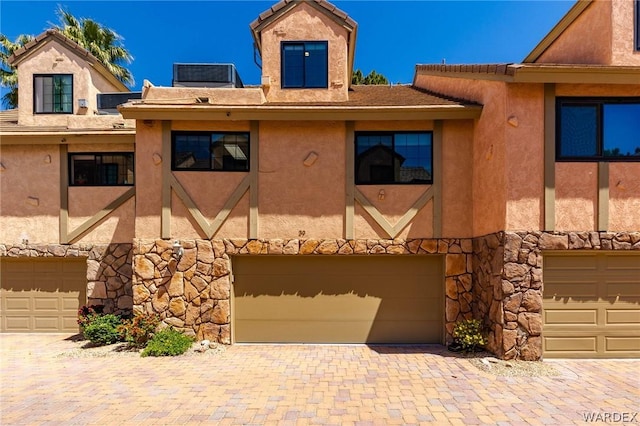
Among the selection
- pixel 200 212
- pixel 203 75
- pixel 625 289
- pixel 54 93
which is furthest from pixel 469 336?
pixel 54 93

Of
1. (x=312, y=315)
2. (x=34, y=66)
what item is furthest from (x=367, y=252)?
(x=34, y=66)

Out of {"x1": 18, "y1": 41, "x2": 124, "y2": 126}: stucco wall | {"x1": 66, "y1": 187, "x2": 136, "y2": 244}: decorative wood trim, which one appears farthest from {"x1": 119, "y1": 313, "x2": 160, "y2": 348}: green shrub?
{"x1": 18, "y1": 41, "x2": 124, "y2": 126}: stucco wall

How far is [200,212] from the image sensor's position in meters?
8.74

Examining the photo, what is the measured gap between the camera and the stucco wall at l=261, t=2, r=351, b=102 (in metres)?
10.1

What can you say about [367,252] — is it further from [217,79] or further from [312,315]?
[217,79]

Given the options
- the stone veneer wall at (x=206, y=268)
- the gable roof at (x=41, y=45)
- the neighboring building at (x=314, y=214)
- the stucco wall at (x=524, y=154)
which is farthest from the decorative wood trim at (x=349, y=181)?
the gable roof at (x=41, y=45)

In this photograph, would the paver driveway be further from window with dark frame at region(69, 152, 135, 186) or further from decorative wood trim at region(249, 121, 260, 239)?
window with dark frame at region(69, 152, 135, 186)

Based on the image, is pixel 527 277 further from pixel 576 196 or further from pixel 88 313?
pixel 88 313

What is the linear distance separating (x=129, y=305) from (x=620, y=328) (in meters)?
11.6

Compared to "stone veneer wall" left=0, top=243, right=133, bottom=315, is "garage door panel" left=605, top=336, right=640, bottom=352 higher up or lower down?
lower down

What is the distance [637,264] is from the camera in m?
7.39

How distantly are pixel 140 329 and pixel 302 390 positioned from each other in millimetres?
4512

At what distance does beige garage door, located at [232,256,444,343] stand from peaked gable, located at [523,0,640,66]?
595cm

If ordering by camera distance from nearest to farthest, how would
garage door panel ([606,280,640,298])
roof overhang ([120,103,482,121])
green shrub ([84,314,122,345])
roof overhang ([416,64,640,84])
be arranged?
roof overhang ([416,64,640,84]) < garage door panel ([606,280,640,298]) < roof overhang ([120,103,482,121]) < green shrub ([84,314,122,345])
